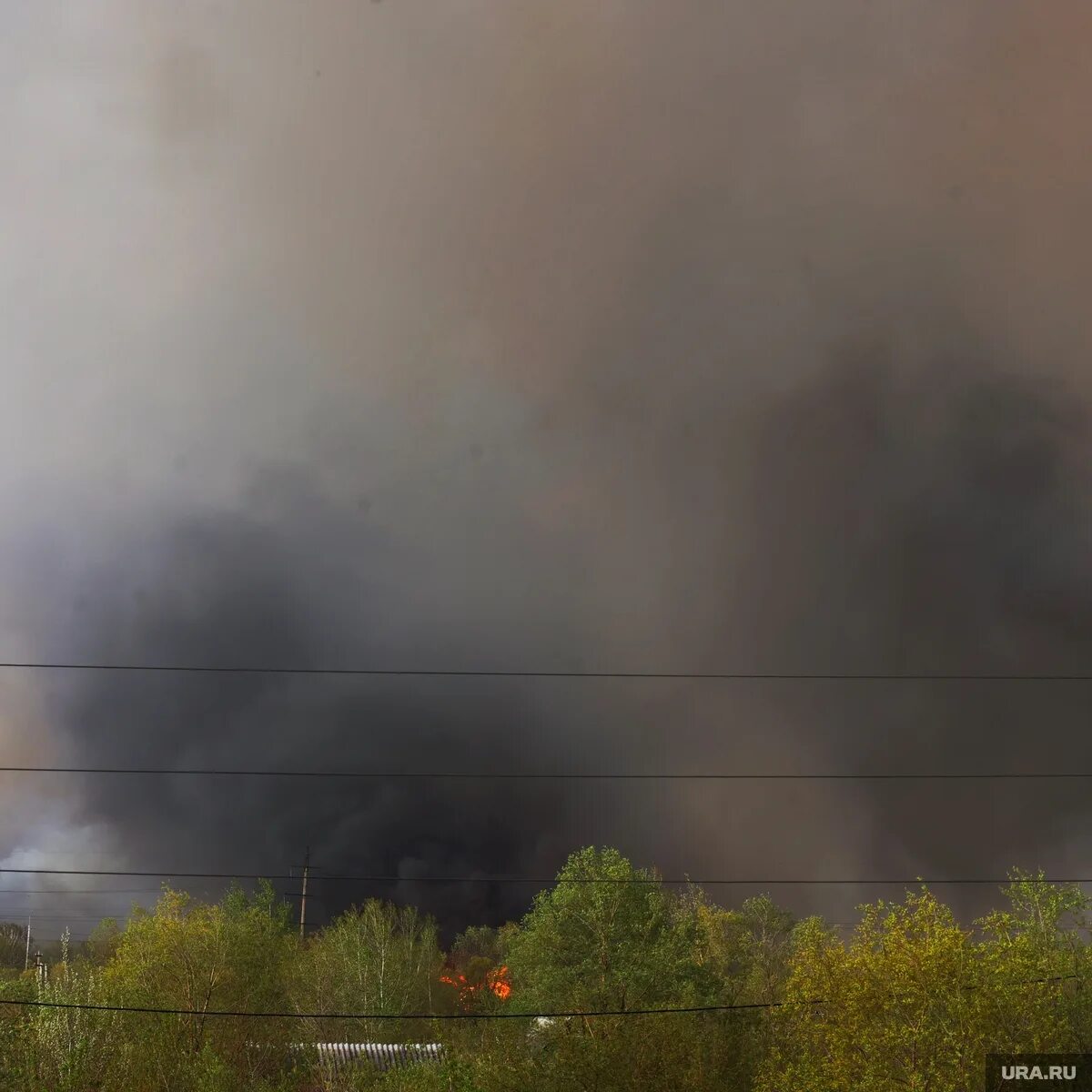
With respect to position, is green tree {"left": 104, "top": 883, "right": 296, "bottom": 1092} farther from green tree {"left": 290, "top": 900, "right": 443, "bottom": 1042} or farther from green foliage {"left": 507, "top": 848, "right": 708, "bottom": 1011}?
green foliage {"left": 507, "top": 848, "right": 708, "bottom": 1011}

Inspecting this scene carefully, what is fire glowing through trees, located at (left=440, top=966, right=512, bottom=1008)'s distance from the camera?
266ft

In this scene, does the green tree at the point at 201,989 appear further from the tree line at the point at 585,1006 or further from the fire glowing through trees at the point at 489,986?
the fire glowing through trees at the point at 489,986

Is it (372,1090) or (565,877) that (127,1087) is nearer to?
(372,1090)

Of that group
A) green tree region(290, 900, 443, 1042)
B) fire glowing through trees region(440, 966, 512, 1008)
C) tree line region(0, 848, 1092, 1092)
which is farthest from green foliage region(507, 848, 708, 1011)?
green tree region(290, 900, 443, 1042)

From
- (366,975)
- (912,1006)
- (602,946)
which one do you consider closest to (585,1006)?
(602,946)

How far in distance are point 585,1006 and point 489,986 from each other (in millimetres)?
32604

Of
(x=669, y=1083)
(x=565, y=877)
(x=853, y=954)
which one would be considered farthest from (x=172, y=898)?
(x=853, y=954)

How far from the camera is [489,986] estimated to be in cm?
8325

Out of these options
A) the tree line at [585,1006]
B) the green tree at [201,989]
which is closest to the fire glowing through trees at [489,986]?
the tree line at [585,1006]

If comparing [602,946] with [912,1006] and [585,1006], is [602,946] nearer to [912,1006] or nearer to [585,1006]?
[585,1006]

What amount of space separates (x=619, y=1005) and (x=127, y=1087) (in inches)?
967

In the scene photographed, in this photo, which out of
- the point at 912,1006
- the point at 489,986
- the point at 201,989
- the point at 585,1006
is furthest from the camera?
the point at 489,986

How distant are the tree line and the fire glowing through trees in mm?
1305

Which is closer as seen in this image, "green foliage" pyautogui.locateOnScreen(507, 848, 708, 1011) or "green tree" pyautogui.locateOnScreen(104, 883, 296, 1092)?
"green tree" pyautogui.locateOnScreen(104, 883, 296, 1092)
